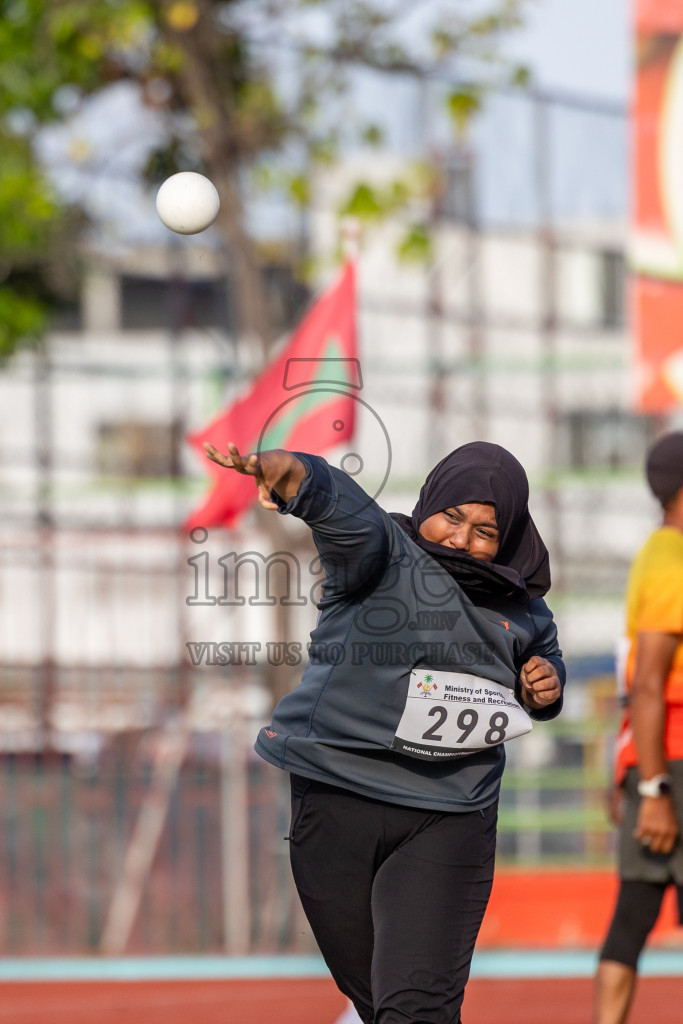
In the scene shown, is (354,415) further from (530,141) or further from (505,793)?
(530,141)

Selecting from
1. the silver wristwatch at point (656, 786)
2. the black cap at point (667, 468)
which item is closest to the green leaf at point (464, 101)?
Answer: the black cap at point (667, 468)

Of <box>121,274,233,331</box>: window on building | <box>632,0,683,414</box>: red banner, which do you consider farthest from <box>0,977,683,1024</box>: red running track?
<box>121,274,233,331</box>: window on building

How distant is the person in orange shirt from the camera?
374 cm

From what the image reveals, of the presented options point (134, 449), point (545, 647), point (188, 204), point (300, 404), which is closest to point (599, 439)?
point (134, 449)

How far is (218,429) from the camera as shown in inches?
236

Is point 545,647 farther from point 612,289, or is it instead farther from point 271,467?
point 612,289

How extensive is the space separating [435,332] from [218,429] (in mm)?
5932

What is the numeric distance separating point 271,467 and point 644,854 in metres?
2.11

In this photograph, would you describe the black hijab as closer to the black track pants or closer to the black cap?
the black track pants

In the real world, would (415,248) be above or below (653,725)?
above

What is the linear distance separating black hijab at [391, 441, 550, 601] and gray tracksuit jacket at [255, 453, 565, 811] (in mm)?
38

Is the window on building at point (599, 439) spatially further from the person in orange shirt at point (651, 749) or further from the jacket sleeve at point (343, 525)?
the jacket sleeve at point (343, 525)

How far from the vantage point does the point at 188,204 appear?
3730 mm

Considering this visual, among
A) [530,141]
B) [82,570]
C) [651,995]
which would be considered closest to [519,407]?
[530,141]
